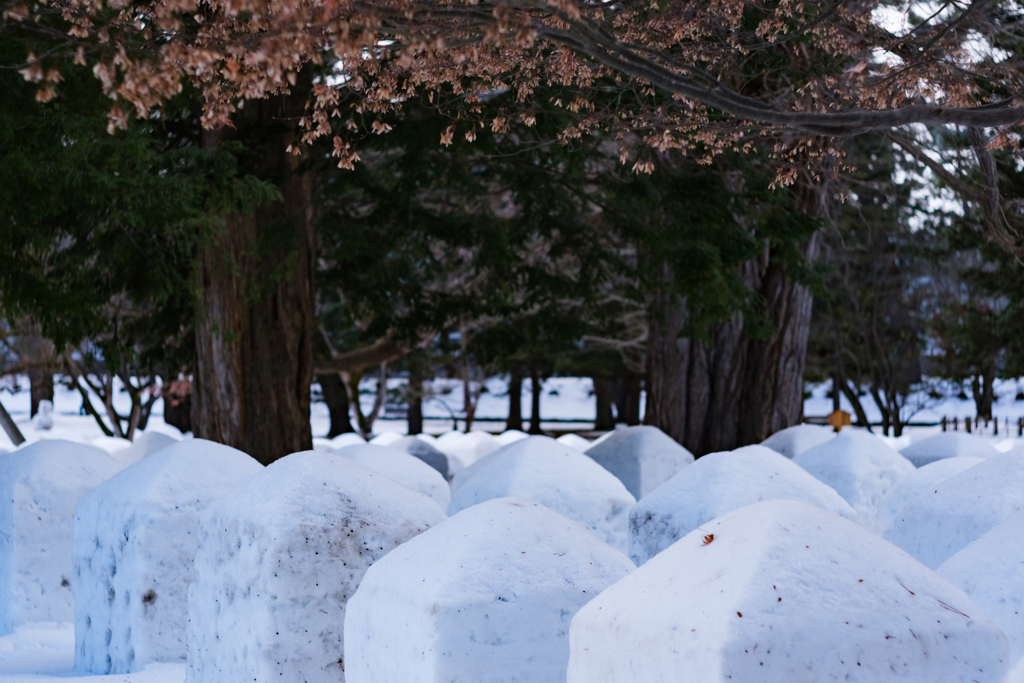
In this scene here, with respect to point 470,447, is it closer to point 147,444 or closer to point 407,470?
point 147,444

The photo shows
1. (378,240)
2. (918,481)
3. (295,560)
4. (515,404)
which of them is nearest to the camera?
(295,560)

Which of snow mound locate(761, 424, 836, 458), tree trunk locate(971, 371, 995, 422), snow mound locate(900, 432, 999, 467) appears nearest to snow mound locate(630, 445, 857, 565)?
snow mound locate(900, 432, 999, 467)

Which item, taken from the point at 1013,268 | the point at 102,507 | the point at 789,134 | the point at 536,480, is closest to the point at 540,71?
the point at 789,134

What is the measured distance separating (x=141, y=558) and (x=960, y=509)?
4.85 m

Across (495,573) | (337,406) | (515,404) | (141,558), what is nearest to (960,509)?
(495,573)

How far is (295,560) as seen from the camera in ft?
14.9

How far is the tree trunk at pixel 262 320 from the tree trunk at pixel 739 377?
583cm

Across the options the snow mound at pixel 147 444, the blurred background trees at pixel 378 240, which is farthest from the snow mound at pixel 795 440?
the snow mound at pixel 147 444

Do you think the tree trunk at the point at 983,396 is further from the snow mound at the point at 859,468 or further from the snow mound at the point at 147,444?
the snow mound at the point at 147,444

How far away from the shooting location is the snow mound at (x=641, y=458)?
34.4ft

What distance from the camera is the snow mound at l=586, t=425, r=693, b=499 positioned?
34.4 feet

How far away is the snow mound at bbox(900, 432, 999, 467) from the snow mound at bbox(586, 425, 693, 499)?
2.70 m

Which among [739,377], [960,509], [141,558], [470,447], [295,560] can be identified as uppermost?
[739,377]

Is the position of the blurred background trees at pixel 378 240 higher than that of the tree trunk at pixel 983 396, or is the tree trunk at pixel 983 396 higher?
the blurred background trees at pixel 378 240
